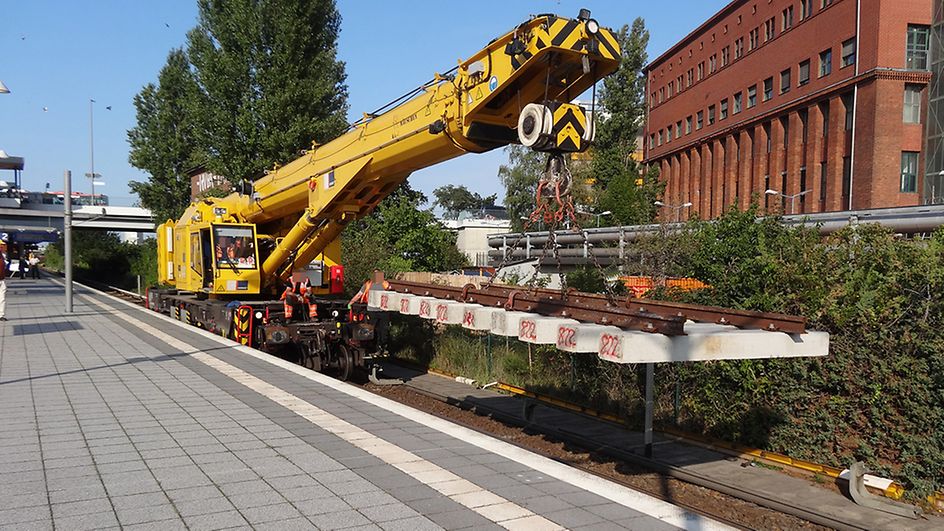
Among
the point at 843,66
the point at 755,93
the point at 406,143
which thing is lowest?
the point at 406,143

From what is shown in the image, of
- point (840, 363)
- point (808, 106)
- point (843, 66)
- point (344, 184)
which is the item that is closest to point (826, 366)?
point (840, 363)

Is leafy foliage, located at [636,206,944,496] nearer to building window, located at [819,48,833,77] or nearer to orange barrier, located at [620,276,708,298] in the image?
orange barrier, located at [620,276,708,298]

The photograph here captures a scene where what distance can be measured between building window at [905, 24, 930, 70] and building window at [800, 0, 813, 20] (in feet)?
21.8

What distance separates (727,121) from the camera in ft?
165

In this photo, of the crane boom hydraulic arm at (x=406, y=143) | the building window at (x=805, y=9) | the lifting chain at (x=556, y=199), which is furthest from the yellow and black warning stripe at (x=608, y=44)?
the building window at (x=805, y=9)

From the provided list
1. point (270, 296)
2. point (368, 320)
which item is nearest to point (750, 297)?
point (368, 320)

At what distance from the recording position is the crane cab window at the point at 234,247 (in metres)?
13.3

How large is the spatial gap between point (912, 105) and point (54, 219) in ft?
200

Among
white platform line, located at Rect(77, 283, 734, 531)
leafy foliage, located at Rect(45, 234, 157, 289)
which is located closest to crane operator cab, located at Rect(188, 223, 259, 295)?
white platform line, located at Rect(77, 283, 734, 531)

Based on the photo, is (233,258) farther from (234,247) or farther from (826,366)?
(826,366)

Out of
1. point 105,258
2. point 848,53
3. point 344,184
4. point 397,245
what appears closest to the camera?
point 344,184

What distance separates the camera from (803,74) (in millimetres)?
40438

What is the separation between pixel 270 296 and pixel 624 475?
8.96 metres

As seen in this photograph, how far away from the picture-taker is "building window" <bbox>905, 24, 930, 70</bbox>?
3403 centimetres
